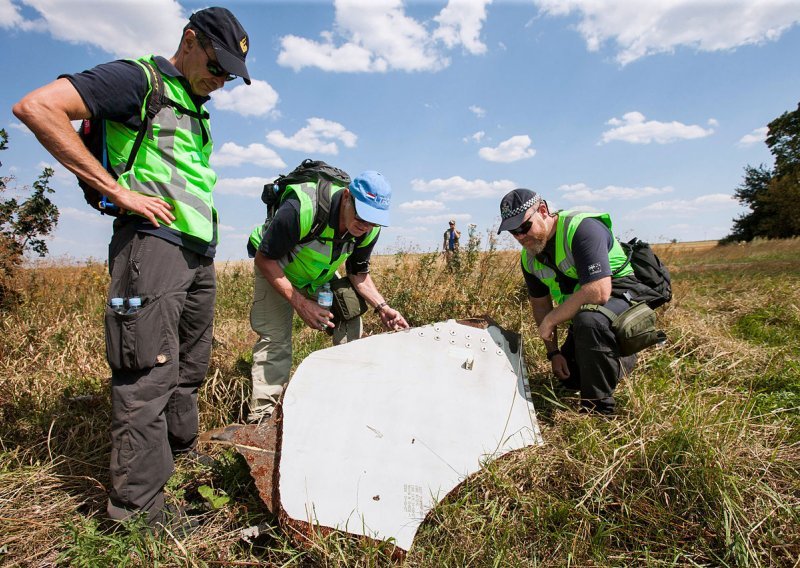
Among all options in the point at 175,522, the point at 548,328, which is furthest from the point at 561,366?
the point at 175,522

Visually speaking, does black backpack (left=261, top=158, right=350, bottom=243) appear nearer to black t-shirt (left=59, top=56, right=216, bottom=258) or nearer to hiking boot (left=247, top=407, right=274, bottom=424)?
black t-shirt (left=59, top=56, right=216, bottom=258)

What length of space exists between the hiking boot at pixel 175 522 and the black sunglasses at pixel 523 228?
2238mm

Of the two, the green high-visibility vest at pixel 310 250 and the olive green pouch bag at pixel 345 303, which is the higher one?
the green high-visibility vest at pixel 310 250

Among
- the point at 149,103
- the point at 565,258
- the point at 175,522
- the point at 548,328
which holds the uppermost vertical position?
the point at 149,103

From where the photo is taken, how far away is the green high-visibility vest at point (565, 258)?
8.53ft

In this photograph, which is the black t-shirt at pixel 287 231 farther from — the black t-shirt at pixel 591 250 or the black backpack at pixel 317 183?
the black t-shirt at pixel 591 250

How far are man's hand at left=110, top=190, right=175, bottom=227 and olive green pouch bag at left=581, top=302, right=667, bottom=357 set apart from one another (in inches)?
90.9

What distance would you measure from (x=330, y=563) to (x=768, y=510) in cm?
170

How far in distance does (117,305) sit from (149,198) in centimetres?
46

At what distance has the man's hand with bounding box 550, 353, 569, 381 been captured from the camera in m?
2.88

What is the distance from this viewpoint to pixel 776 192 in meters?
24.0

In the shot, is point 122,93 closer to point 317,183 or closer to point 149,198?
point 149,198

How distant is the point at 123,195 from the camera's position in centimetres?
172

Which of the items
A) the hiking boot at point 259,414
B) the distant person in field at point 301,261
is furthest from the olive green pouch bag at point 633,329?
the hiking boot at point 259,414
